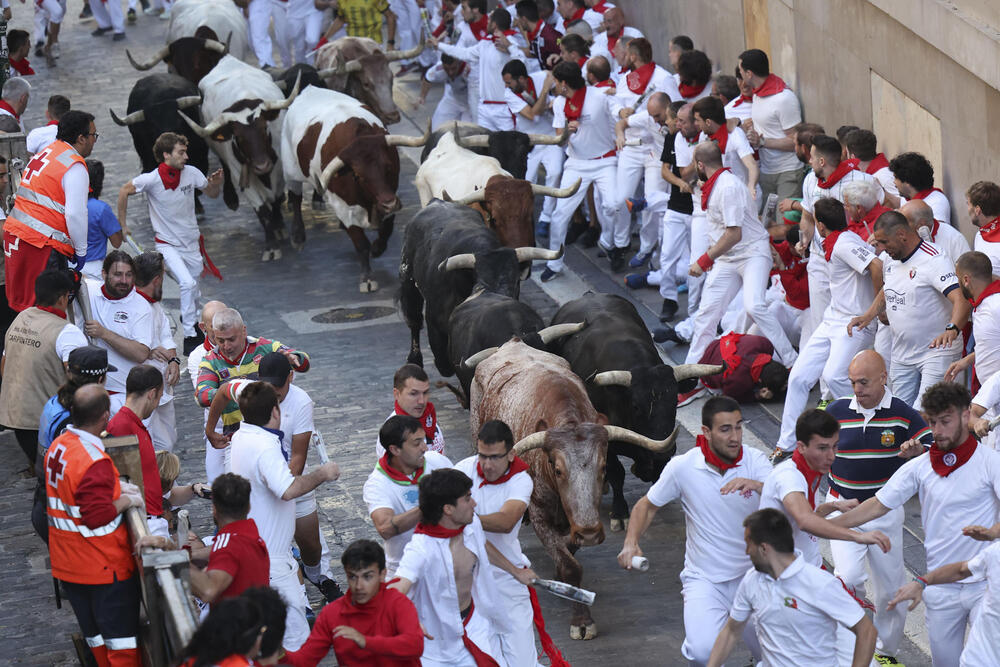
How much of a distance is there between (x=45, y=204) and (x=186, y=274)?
269 centimetres

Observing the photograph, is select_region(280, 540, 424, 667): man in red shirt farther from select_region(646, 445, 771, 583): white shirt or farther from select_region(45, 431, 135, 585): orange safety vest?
select_region(646, 445, 771, 583): white shirt

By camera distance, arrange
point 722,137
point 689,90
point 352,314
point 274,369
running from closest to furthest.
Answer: point 274,369 → point 722,137 → point 689,90 → point 352,314

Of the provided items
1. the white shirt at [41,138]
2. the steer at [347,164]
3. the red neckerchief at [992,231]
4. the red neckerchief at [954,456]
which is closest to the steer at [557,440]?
the red neckerchief at [954,456]

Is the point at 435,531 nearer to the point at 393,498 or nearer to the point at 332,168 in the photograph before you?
the point at 393,498

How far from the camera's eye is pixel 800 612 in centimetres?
698

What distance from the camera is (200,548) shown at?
801 centimetres

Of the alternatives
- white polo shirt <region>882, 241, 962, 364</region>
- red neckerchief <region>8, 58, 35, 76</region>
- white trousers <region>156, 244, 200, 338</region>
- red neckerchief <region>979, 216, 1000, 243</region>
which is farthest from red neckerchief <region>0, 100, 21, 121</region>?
red neckerchief <region>979, 216, 1000, 243</region>

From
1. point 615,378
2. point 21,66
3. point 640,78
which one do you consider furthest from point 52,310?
point 21,66

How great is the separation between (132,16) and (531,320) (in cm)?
1871

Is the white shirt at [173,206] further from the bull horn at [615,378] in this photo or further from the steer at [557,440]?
the bull horn at [615,378]

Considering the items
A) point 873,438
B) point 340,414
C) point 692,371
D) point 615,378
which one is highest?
point 873,438

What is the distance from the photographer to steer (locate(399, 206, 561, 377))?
12.8m

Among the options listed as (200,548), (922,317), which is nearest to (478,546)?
(200,548)

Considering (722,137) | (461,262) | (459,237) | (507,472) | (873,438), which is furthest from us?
(722,137)
